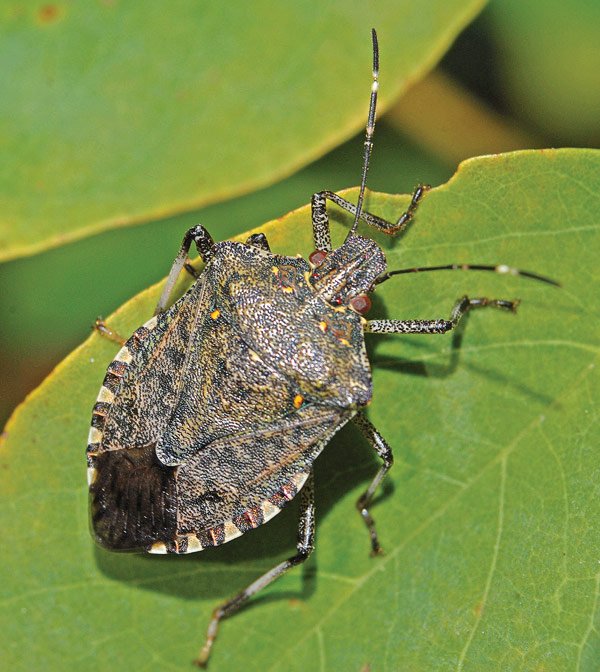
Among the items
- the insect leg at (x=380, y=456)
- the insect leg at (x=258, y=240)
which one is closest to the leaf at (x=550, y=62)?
the insect leg at (x=258, y=240)

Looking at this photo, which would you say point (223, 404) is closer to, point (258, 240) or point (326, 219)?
point (258, 240)

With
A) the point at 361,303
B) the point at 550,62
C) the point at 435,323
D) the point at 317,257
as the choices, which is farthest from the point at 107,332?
the point at 550,62

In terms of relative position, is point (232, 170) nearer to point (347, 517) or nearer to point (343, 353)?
point (343, 353)

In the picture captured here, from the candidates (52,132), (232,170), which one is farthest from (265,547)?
(52,132)

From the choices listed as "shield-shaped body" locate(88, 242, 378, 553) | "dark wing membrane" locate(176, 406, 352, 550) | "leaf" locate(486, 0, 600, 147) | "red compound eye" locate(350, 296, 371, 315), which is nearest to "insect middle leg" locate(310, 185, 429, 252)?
"shield-shaped body" locate(88, 242, 378, 553)

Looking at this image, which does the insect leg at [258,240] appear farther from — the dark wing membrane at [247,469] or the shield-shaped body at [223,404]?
the dark wing membrane at [247,469]

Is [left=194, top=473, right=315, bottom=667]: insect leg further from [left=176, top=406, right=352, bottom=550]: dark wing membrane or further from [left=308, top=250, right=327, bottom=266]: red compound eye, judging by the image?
[left=308, top=250, right=327, bottom=266]: red compound eye

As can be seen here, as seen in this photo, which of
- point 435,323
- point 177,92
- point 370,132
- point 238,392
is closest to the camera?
point 238,392
